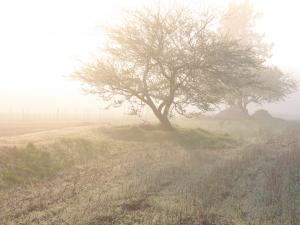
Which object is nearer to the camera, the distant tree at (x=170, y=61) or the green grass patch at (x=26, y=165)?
the green grass patch at (x=26, y=165)

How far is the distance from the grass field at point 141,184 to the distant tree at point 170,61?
20.7 ft

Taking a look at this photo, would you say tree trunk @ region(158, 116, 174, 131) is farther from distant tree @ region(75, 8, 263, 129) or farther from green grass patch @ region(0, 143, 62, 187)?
green grass patch @ region(0, 143, 62, 187)

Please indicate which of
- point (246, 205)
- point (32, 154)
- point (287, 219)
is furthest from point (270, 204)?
point (32, 154)

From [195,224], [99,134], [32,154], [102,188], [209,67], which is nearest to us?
[195,224]

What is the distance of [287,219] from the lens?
11.3m

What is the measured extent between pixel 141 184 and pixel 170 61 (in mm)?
16780

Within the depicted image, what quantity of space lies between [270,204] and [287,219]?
1.60m

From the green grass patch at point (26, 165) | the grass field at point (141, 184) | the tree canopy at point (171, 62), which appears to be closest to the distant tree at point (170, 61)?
the tree canopy at point (171, 62)

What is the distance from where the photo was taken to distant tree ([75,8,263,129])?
30.9 meters

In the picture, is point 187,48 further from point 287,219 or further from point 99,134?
point 287,219

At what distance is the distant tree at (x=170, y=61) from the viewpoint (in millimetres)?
30875

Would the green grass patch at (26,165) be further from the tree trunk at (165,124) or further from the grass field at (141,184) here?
the tree trunk at (165,124)

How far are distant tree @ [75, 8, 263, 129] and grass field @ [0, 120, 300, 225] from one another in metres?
6.32

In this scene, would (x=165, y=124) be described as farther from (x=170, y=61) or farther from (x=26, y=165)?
(x=26, y=165)
